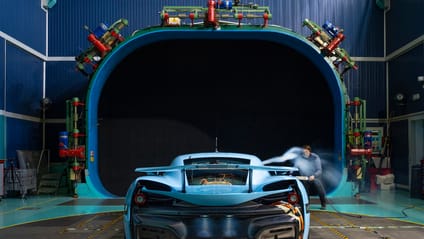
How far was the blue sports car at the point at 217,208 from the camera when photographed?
5199 millimetres

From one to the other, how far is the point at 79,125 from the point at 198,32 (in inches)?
211

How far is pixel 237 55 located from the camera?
18203mm

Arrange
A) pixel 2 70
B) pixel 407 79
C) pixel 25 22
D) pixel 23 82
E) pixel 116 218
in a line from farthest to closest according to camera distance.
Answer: pixel 407 79
pixel 25 22
pixel 23 82
pixel 2 70
pixel 116 218

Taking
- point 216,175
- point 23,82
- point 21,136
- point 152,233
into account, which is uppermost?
point 23,82

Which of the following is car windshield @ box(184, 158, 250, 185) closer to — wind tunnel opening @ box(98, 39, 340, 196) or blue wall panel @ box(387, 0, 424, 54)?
wind tunnel opening @ box(98, 39, 340, 196)

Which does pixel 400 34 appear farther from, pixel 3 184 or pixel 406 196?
pixel 3 184

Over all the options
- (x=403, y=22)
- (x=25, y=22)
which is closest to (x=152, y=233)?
(x=25, y=22)

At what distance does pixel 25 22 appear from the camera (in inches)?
699

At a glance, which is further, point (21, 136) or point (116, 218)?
point (21, 136)

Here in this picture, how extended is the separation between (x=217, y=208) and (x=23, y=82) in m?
14.4

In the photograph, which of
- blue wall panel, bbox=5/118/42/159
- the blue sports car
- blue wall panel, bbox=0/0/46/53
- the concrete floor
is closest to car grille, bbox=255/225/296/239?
the blue sports car

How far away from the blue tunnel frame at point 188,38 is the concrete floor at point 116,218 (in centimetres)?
143

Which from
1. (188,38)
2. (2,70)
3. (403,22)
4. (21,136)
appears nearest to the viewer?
(2,70)

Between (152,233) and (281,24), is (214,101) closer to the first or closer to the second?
(281,24)
